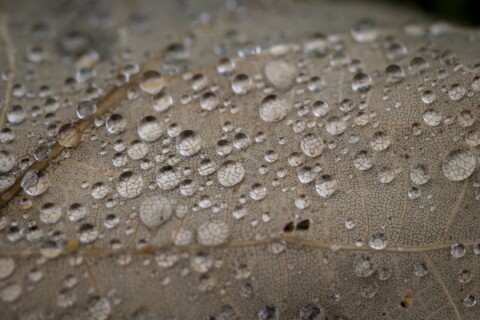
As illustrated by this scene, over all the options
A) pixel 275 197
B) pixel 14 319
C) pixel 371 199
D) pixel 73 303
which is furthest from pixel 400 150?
pixel 14 319

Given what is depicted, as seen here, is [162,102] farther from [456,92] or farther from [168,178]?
[456,92]

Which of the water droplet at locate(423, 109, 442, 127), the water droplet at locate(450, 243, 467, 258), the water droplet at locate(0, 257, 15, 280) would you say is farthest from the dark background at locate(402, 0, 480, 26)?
the water droplet at locate(0, 257, 15, 280)

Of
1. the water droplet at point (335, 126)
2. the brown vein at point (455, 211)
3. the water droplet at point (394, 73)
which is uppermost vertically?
the water droplet at point (394, 73)

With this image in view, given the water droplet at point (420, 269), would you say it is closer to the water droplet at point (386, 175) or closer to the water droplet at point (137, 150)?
the water droplet at point (386, 175)

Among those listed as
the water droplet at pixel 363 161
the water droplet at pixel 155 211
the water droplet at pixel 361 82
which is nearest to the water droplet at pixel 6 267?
the water droplet at pixel 155 211

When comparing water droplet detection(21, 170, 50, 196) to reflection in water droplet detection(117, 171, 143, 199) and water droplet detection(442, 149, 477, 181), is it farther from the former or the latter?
water droplet detection(442, 149, 477, 181)

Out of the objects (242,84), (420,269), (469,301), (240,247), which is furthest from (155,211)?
(469,301)
